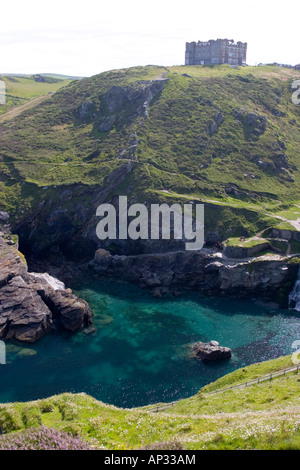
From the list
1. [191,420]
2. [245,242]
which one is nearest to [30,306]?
[191,420]

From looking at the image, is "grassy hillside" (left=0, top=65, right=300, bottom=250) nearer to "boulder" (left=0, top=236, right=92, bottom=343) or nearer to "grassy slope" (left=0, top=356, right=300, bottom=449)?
"boulder" (left=0, top=236, right=92, bottom=343)

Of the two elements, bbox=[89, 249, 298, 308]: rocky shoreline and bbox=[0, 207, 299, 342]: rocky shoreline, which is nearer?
A: bbox=[0, 207, 299, 342]: rocky shoreline

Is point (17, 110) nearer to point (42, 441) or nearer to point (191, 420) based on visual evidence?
point (191, 420)

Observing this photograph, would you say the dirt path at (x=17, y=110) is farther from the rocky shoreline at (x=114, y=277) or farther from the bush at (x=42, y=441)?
the bush at (x=42, y=441)

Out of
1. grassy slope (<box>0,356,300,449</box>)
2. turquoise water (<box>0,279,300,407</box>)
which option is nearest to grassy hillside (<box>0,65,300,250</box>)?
turquoise water (<box>0,279,300,407</box>)

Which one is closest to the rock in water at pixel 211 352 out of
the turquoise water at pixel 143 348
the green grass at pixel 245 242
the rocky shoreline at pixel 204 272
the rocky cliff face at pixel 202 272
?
the turquoise water at pixel 143 348

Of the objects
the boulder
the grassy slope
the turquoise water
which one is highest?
the grassy slope

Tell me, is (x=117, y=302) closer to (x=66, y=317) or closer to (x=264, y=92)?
(x=66, y=317)
